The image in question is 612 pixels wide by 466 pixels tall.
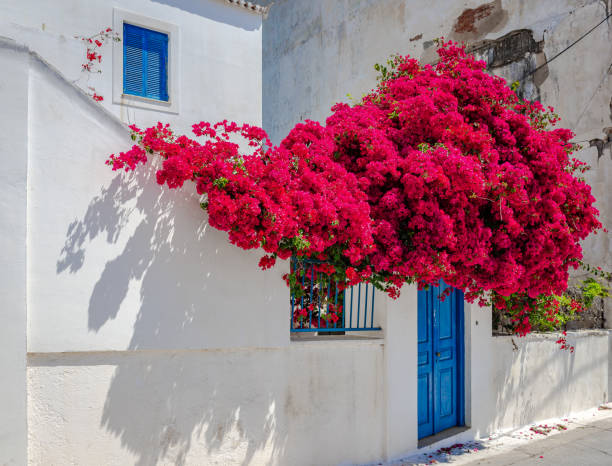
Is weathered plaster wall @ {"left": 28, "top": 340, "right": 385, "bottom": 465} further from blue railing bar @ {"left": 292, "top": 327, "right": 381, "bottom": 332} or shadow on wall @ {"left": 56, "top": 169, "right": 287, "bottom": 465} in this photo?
blue railing bar @ {"left": 292, "top": 327, "right": 381, "bottom": 332}

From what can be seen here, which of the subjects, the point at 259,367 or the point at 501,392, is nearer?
the point at 259,367

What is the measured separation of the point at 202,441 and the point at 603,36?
9.63 m

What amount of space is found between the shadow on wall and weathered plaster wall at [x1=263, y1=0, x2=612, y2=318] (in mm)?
7512

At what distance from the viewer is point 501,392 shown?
306 inches

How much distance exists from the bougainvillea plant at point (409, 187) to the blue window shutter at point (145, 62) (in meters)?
4.32

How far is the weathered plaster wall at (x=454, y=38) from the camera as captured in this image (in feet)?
33.5

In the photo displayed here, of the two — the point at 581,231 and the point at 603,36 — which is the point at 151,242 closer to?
the point at 581,231

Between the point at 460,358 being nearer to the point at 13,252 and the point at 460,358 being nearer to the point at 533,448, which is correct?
the point at 533,448

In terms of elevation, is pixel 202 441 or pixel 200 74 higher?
pixel 200 74

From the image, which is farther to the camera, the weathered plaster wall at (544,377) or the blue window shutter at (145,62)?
the blue window shutter at (145,62)

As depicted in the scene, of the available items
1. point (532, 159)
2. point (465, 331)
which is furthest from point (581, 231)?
point (465, 331)

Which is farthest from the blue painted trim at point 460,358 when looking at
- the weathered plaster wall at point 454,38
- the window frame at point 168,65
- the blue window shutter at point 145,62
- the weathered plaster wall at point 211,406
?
the blue window shutter at point 145,62

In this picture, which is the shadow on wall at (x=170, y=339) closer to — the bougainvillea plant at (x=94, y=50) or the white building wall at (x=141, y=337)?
the white building wall at (x=141, y=337)

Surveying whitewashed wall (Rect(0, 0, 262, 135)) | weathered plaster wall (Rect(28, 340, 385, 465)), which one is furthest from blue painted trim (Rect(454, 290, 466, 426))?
whitewashed wall (Rect(0, 0, 262, 135))
